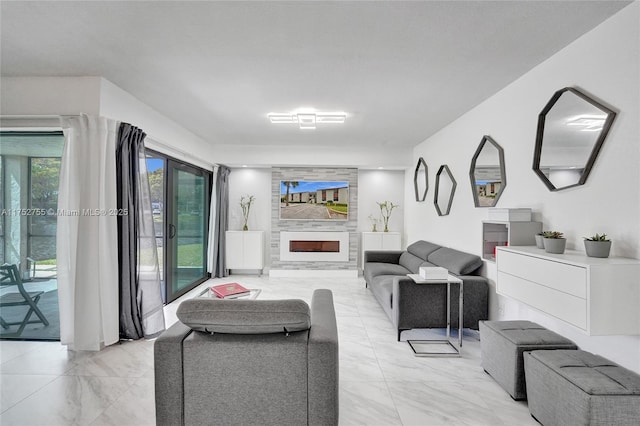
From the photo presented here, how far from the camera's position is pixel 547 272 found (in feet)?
6.98

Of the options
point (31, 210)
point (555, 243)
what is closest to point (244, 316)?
point (555, 243)

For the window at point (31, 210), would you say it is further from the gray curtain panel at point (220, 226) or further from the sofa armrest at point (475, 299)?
the sofa armrest at point (475, 299)

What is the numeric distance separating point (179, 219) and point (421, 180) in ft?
14.1

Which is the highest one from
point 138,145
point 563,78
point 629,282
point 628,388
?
point 563,78

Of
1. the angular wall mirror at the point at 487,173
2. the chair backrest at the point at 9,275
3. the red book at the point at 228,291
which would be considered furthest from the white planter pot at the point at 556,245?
the chair backrest at the point at 9,275

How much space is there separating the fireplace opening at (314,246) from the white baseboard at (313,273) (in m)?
0.41

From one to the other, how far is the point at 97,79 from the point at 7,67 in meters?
0.73

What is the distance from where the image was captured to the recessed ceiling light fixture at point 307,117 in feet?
13.0

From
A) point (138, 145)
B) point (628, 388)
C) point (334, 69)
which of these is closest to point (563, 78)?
point (334, 69)

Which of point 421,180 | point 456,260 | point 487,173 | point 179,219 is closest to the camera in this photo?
point 487,173

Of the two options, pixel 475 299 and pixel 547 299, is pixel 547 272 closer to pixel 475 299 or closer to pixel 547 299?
pixel 547 299

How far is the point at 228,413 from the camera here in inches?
67.2

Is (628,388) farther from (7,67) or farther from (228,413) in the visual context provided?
(7,67)

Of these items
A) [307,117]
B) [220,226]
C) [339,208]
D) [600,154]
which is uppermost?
[307,117]
